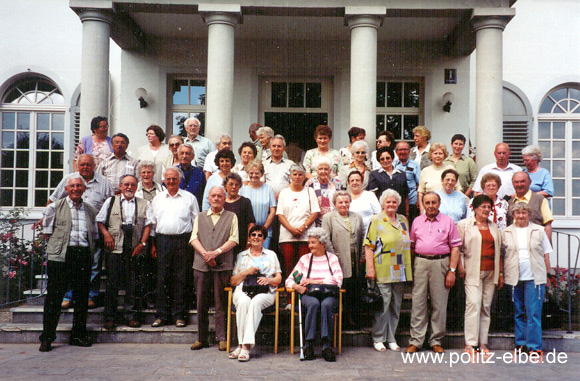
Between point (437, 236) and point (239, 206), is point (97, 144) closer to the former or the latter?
point (239, 206)

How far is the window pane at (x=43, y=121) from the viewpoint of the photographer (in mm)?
12164

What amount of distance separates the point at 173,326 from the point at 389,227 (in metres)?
2.69

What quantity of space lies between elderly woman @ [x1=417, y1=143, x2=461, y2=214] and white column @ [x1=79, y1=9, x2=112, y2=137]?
15.9 ft

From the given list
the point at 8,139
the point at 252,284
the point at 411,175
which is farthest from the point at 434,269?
the point at 8,139

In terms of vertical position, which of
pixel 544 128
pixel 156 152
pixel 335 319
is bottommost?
pixel 335 319

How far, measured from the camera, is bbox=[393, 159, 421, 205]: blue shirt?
7316 mm

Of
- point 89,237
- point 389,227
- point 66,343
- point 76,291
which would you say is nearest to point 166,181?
point 89,237

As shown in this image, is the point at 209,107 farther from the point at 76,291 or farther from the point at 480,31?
the point at 480,31

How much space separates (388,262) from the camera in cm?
627

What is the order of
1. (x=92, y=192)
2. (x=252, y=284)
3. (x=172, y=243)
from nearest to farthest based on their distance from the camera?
(x=252, y=284) < (x=172, y=243) < (x=92, y=192)

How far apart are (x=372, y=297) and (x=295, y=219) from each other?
1.22 metres

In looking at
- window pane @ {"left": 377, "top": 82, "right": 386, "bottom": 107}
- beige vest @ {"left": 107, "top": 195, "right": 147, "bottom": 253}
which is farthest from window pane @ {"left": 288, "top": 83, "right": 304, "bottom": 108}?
beige vest @ {"left": 107, "top": 195, "right": 147, "bottom": 253}

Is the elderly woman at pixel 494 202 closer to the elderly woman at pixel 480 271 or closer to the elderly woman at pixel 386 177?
the elderly woman at pixel 480 271

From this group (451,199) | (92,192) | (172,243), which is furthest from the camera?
(92,192)
